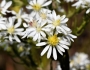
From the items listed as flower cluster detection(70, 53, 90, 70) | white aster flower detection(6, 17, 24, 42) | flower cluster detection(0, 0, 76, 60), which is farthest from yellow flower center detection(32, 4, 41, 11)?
flower cluster detection(70, 53, 90, 70)

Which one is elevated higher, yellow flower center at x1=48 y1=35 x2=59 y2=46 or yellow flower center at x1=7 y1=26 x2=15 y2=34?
yellow flower center at x1=7 y1=26 x2=15 y2=34

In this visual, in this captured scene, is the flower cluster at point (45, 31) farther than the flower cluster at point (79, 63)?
No

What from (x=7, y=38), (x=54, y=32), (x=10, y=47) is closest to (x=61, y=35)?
(x=54, y=32)

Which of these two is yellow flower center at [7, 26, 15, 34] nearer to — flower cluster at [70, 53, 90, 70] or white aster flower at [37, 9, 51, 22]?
white aster flower at [37, 9, 51, 22]

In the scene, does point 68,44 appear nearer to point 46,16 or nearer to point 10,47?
point 46,16

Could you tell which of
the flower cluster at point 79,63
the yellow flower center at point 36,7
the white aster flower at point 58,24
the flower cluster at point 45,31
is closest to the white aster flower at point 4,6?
the flower cluster at point 45,31

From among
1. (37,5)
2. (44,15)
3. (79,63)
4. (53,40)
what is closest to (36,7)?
(37,5)

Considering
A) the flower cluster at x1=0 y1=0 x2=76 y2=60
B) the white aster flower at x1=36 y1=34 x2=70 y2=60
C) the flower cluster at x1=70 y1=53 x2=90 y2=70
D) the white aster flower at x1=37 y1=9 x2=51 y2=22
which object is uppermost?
the white aster flower at x1=37 y1=9 x2=51 y2=22

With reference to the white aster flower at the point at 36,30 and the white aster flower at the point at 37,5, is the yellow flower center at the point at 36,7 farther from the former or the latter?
the white aster flower at the point at 36,30
